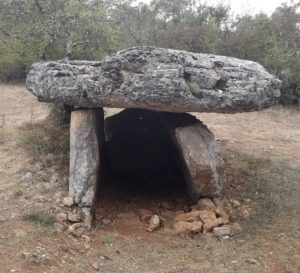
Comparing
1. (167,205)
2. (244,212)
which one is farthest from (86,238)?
(244,212)

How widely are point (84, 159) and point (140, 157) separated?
2.55 meters

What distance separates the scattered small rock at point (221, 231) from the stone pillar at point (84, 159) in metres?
1.75

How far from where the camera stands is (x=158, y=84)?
7414 millimetres

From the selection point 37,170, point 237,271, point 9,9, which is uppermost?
point 9,9

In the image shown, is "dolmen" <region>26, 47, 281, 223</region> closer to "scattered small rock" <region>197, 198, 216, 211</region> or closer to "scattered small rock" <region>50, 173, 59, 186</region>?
"scattered small rock" <region>197, 198, 216, 211</region>

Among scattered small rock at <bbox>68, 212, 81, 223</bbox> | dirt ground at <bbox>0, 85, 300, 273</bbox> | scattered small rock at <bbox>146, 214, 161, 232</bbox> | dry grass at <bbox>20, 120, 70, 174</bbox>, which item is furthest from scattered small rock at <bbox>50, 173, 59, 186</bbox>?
scattered small rock at <bbox>146, 214, 161, 232</bbox>

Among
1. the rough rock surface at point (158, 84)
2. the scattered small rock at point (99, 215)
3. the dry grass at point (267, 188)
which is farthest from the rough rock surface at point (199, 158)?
the scattered small rock at point (99, 215)

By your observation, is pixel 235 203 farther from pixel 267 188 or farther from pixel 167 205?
pixel 167 205

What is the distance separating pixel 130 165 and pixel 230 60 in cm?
284

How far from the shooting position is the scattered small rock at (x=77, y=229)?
6.76m

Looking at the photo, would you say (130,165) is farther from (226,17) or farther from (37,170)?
(226,17)

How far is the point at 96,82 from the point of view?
7648 mm

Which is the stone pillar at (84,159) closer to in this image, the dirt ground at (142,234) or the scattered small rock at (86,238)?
the dirt ground at (142,234)

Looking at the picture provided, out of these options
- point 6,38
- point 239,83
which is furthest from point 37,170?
point 6,38
